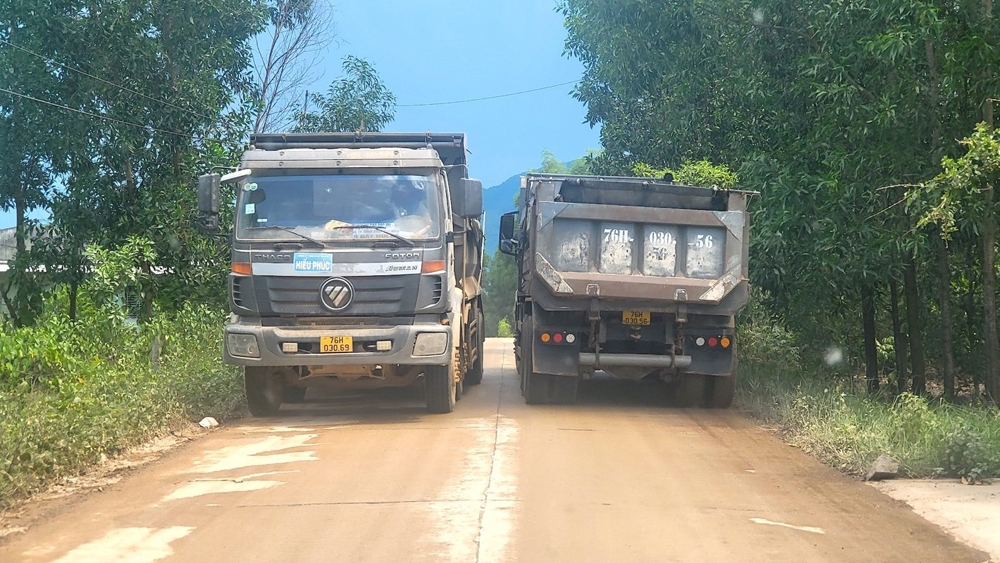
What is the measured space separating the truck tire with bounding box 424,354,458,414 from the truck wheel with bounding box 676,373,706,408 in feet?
9.90

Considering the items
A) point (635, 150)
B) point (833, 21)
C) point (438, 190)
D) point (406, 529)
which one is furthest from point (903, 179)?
point (635, 150)

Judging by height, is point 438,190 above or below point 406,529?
above

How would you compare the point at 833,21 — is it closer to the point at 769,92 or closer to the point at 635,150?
the point at 769,92

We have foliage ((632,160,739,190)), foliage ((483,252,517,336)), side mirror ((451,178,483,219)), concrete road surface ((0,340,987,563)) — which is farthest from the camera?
foliage ((483,252,517,336))

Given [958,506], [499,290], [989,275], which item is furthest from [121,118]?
[499,290]

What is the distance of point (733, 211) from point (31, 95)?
38.6 feet

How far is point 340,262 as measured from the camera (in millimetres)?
11102

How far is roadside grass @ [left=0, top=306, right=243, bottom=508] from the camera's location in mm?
8398

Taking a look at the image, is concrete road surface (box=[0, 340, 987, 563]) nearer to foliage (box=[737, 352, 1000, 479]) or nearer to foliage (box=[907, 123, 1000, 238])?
foliage (box=[737, 352, 1000, 479])

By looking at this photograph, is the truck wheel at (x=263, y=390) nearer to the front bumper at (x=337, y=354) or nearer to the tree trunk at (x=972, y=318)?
the front bumper at (x=337, y=354)

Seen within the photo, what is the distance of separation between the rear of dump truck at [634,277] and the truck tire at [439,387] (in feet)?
3.81

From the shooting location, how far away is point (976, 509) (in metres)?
7.14

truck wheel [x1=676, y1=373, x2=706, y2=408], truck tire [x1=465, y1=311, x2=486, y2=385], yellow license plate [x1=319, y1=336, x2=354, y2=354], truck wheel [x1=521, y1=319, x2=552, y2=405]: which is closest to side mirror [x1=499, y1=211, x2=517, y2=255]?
truck tire [x1=465, y1=311, x2=486, y2=385]

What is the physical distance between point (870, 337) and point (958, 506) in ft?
29.0
